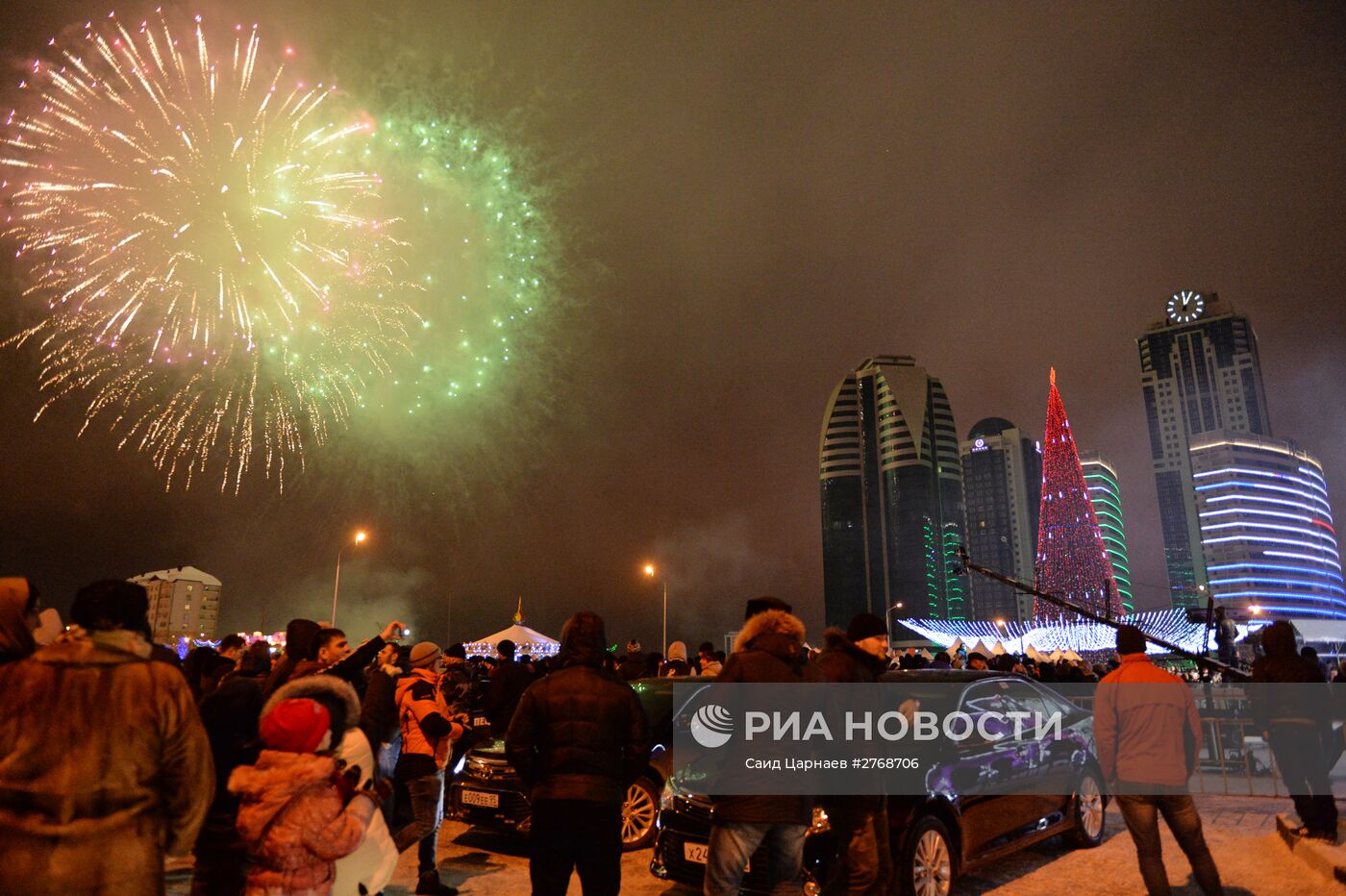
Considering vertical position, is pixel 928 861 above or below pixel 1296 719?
below

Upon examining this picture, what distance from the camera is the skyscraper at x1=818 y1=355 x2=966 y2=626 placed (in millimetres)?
165125

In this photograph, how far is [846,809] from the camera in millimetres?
4844

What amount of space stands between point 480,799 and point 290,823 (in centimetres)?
515

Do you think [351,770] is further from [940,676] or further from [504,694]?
[504,694]

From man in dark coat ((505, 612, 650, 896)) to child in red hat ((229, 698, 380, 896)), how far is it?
1.07m

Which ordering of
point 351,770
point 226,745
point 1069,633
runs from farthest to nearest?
point 1069,633
point 226,745
point 351,770

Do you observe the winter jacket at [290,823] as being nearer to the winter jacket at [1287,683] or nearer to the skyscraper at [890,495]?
the winter jacket at [1287,683]

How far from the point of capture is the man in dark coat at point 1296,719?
736cm

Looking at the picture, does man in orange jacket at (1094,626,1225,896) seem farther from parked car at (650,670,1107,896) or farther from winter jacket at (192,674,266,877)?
winter jacket at (192,674,266,877)

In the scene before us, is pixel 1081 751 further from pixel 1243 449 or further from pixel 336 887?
pixel 1243 449

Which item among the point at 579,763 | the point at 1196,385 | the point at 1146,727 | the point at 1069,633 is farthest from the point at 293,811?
the point at 1196,385

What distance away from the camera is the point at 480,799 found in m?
7.84

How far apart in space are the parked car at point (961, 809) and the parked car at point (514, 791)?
1.46 m

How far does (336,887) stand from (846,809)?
2873mm
